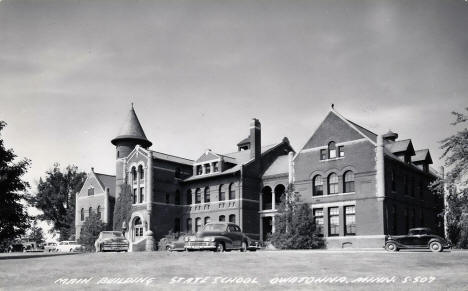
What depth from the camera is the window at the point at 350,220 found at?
122ft

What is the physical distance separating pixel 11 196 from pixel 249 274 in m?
24.4

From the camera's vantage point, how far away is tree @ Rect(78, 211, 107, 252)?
52.0 meters

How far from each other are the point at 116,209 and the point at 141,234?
455 cm

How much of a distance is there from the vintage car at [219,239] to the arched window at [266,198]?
19.4 m

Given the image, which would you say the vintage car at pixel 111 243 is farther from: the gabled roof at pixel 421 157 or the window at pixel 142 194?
the gabled roof at pixel 421 157

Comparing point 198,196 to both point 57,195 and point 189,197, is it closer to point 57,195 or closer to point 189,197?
point 189,197

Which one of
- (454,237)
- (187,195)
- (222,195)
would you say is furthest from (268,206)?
(454,237)

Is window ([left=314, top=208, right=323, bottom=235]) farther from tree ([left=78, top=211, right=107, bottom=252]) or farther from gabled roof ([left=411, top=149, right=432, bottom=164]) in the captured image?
tree ([left=78, top=211, right=107, bottom=252])

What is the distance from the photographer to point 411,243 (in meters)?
27.2

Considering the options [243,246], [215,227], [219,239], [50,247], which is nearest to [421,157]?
[243,246]

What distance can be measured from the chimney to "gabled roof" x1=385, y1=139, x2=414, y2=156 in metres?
12.2

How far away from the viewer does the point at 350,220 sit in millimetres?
37406

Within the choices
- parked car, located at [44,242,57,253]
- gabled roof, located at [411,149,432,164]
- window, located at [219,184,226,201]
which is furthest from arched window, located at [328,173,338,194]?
parked car, located at [44,242,57,253]

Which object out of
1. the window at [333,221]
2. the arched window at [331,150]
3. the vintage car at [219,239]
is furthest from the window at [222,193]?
the vintage car at [219,239]
